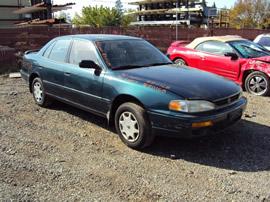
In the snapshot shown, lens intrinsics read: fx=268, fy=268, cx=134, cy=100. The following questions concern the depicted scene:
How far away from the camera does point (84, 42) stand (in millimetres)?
4637

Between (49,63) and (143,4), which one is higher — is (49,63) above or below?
below

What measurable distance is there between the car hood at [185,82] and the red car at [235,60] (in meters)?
2.69

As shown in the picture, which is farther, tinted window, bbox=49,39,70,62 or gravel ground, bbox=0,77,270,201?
tinted window, bbox=49,39,70,62

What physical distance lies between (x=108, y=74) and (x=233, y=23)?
5415cm

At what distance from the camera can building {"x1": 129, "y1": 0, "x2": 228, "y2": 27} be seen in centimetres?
5953

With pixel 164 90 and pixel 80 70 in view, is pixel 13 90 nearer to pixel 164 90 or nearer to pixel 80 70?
pixel 80 70

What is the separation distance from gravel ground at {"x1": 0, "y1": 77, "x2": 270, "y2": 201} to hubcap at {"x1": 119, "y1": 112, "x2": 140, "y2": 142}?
0.20m

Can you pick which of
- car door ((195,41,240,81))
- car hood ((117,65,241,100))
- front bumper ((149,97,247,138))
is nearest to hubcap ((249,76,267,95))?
car door ((195,41,240,81))

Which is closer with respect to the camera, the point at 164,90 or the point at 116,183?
the point at 116,183

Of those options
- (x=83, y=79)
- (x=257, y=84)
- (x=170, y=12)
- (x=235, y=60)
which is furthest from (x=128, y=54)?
(x=170, y=12)

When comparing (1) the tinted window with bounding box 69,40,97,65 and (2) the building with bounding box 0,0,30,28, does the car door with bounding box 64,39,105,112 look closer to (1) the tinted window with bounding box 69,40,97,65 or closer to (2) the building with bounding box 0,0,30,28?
(1) the tinted window with bounding box 69,40,97,65

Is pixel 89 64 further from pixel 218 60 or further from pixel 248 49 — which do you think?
pixel 248 49

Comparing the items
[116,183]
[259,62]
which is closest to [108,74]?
[116,183]

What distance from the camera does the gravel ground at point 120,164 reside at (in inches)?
111
